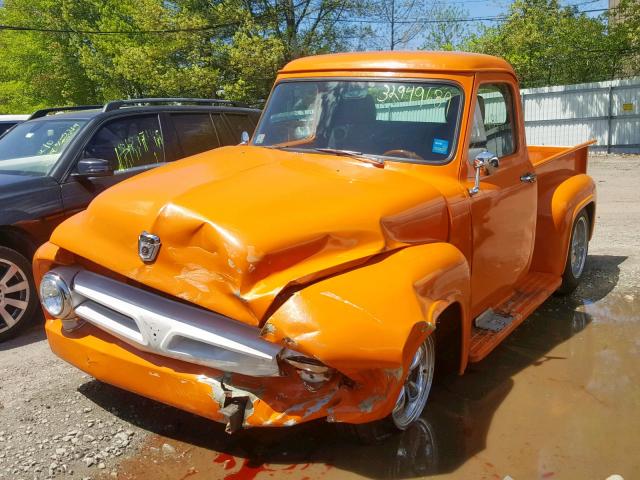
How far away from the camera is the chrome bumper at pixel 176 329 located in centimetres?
270

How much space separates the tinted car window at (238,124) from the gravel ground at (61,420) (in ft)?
10.2

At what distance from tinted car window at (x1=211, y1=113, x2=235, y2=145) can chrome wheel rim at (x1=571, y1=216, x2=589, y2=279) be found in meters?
3.79

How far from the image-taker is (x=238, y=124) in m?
7.10

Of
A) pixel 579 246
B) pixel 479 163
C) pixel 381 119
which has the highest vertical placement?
pixel 381 119

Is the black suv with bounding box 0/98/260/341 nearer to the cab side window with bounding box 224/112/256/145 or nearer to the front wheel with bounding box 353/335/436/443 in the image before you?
the cab side window with bounding box 224/112/256/145

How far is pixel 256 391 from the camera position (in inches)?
109

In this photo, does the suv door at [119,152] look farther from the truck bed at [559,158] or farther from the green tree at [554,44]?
the green tree at [554,44]

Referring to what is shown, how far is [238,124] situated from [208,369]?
469 cm

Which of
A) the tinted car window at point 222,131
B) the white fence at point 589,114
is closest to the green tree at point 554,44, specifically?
the white fence at point 589,114

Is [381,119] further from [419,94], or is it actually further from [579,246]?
[579,246]

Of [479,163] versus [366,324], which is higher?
[479,163]

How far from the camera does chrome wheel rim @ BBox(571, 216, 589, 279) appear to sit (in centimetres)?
581

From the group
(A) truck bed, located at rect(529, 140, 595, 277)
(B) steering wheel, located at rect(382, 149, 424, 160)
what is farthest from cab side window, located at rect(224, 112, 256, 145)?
(B) steering wheel, located at rect(382, 149, 424, 160)

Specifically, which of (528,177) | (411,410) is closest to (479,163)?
(528,177)
